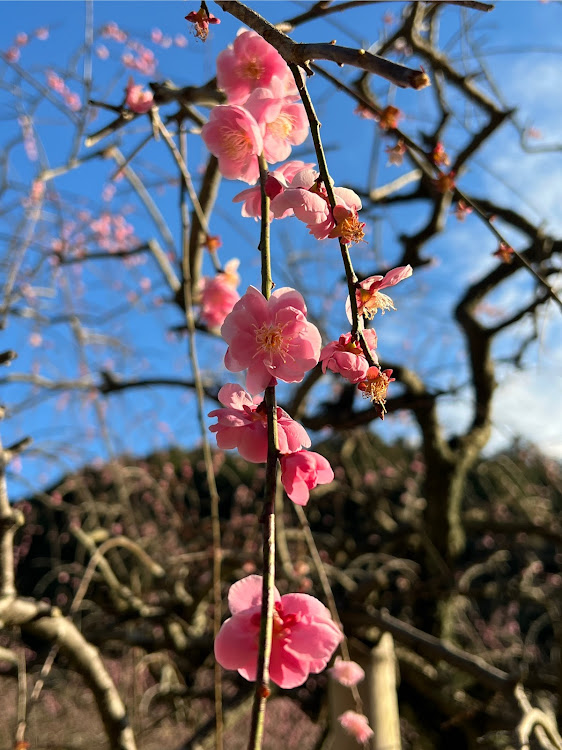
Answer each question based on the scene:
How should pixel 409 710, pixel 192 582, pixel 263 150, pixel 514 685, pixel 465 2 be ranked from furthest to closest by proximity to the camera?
pixel 192 582, pixel 409 710, pixel 514 685, pixel 263 150, pixel 465 2

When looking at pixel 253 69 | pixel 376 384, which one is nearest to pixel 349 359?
pixel 376 384

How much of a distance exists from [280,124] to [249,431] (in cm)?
38

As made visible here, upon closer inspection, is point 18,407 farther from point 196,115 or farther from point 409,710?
point 409,710

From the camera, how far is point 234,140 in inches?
27.2

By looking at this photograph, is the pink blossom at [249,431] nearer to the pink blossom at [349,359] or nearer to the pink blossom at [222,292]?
the pink blossom at [349,359]

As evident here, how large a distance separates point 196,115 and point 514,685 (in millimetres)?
1449

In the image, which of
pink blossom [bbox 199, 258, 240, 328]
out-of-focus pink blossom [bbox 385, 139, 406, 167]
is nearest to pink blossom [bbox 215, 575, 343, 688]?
out-of-focus pink blossom [bbox 385, 139, 406, 167]

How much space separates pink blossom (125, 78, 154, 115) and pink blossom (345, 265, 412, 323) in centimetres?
67

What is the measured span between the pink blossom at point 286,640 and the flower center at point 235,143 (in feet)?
1.56

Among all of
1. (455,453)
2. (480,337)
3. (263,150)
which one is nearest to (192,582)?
(455,453)

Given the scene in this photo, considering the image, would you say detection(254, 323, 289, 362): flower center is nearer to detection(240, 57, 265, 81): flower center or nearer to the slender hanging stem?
the slender hanging stem

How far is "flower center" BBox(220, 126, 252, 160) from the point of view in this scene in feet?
2.24

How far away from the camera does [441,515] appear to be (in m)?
2.85

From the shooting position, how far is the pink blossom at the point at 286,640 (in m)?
0.51
